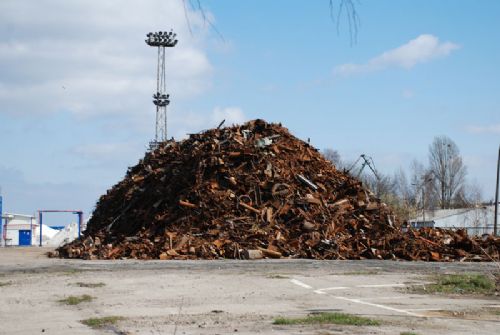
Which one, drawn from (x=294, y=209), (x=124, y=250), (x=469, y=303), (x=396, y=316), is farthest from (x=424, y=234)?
(x=396, y=316)

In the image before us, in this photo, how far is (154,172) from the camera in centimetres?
3406

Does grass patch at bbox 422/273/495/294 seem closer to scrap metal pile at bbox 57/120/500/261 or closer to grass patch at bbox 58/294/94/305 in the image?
grass patch at bbox 58/294/94/305

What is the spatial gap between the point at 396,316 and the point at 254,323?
2350mm

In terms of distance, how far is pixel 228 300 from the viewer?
13.2 meters

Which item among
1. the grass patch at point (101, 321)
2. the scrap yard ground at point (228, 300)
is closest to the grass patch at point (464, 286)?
the scrap yard ground at point (228, 300)

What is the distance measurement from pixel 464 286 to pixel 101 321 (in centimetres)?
868

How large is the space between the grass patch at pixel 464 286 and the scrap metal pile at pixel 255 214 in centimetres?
949

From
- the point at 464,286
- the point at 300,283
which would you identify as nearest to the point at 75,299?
the point at 300,283

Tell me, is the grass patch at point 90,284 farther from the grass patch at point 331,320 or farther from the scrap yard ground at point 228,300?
the grass patch at point 331,320

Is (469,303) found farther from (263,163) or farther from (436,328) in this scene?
(263,163)

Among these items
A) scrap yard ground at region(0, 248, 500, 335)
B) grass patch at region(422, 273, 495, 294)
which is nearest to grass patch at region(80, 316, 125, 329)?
scrap yard ground at region(0, 248, 500, 335)

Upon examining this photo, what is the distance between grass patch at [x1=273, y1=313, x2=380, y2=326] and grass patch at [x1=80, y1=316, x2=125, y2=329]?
2323 millimetres

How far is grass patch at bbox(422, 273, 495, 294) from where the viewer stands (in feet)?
49.6

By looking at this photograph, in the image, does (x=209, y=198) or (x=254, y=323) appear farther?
(x=209, y=198)
